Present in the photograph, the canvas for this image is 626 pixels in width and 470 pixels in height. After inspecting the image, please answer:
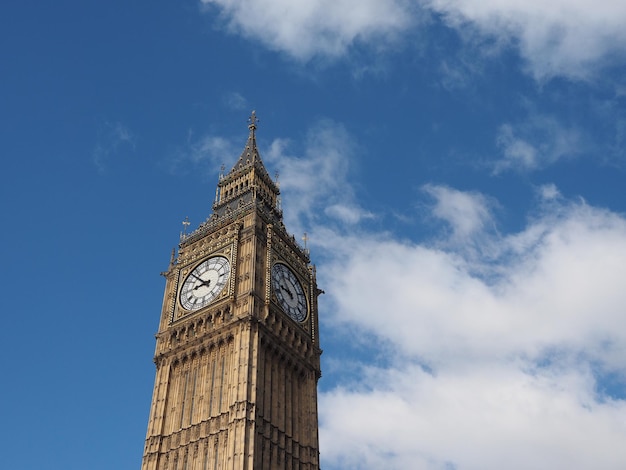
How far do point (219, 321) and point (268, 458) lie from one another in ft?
43.0

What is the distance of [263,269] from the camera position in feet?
212

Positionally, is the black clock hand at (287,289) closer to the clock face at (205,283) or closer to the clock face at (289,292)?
the clock face at (289,292)

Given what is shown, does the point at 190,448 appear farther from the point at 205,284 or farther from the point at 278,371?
the point at 205,284

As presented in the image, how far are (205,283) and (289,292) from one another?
8.10 meters

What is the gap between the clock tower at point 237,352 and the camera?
54531mm

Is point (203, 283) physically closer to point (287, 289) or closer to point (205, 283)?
point (205, 283)

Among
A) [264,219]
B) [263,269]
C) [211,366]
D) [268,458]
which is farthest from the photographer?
[264,219]

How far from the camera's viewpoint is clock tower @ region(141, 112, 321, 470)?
179 ft

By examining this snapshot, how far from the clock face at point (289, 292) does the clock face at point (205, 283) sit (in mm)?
4866

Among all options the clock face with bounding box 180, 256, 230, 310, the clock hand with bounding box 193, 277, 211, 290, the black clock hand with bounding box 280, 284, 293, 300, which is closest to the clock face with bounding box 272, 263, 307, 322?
the black clock hand with bounding box 280, 284, 293, 300

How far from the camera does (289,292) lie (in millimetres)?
67188

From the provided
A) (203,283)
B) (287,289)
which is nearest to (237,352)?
(203,283)

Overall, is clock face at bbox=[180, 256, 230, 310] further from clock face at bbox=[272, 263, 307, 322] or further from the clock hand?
clock face at bbox=[272, 263, 307, 322]

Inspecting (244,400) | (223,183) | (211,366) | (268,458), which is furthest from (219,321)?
(223,183)
